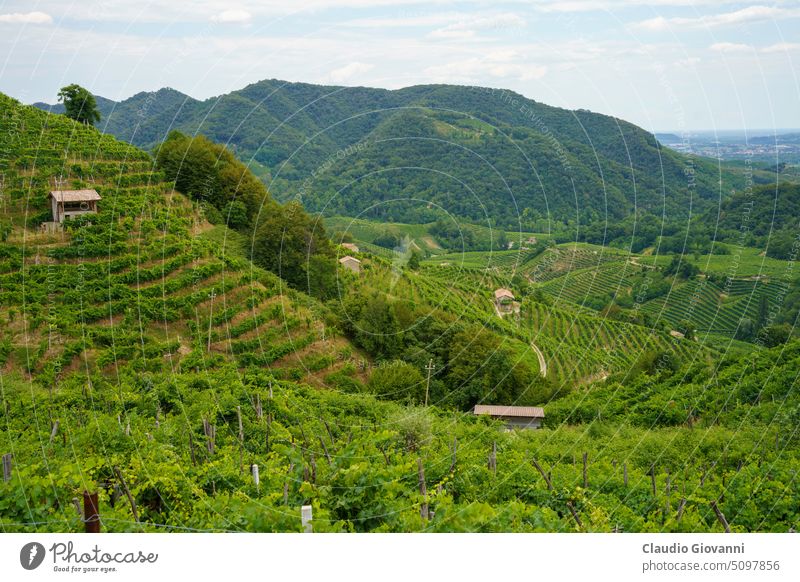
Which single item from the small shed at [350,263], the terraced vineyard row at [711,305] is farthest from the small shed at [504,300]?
the terraced vineyard row at [711,305]

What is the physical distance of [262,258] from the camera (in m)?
29.8

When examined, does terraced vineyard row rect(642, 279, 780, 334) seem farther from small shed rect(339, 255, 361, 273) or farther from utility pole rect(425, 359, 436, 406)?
utility pole rect(425, 359, 436, 406)

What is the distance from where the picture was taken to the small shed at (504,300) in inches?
1558

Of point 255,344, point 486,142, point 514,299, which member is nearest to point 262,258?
point 255,344

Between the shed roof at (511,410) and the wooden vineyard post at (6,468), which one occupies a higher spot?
the wooden vineyard post at (6,468)

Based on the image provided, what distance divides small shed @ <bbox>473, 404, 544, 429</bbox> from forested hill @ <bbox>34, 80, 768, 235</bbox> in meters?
19.5

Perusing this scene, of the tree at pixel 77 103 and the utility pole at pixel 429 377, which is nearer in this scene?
the utility pole at pixel 429 377

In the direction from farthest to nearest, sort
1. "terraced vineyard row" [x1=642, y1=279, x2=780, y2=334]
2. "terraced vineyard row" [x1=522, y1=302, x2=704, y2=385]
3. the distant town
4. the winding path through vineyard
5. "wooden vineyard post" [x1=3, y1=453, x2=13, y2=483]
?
"terraced vineyard row" [x1=642, y1=279, x2=780, y2=334] → "terraced vineyard row" [x1=522, y1=302, x2=704, y2=385] → the winding path through vineyard → the distant town → "wooden vineyard post" [x1=3, y1=453, x2=13, y2=483]

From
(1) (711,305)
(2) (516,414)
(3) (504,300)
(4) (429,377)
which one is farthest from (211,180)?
(1) (711,305)

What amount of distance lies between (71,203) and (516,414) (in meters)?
17.6

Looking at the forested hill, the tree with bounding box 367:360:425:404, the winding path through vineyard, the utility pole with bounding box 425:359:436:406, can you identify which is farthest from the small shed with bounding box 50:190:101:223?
the winding path through vineyard

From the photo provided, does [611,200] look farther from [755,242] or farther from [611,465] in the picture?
[611,465]

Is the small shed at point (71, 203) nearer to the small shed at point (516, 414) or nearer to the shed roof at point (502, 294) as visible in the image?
the small shed at point (516, 414)

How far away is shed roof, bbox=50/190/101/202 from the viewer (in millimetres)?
24703
